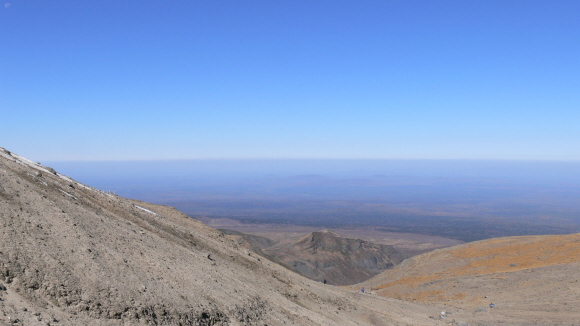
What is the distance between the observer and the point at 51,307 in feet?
25.6

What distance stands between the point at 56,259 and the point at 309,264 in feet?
165

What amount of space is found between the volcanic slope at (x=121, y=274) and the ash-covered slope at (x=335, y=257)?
3769 cm

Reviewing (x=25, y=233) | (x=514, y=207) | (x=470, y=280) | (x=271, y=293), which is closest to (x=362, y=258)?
(x=470, y=280)

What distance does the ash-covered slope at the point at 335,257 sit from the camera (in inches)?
2234

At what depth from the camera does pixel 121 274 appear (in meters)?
10.0

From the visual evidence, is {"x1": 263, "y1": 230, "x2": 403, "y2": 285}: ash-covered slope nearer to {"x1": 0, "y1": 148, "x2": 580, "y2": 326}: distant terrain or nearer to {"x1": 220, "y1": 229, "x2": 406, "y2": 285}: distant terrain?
{"x1": 220, "y1": 229, "x2": 406, "y2": 285}: distant terrain

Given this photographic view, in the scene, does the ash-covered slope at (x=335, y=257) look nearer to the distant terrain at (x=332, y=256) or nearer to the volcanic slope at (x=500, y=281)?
the distant terrain at (x=332, y=256)

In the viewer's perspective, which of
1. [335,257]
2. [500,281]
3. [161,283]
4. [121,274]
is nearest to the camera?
[121,274]

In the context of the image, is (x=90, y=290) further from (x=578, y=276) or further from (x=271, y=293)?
(x=578, y=276)

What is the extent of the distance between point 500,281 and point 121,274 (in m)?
25.7

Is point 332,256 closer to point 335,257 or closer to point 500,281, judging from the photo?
point 335,257

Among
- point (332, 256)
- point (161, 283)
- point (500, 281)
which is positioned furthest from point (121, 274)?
point (332, 256)

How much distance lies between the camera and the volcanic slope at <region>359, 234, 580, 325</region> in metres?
20.4

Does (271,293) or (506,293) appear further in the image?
(506,293)
